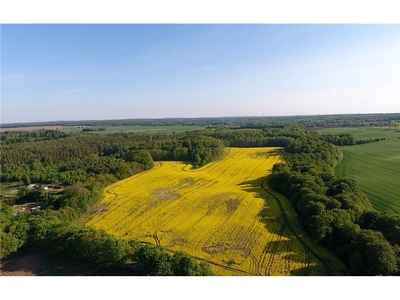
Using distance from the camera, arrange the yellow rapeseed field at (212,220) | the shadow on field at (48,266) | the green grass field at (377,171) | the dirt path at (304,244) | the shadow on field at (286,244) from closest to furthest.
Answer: the dirt path at (304,244) < the shadow on field at (286,244) < the shadow on field at (48,266) < the yellow rapeseed field at (212,220) < the green grass field at (377,171)

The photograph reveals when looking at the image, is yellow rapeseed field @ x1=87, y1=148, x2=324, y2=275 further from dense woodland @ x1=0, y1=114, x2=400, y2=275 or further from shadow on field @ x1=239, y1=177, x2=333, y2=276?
dense woodland @ x1=0, y1=114, x2=400, y2=275

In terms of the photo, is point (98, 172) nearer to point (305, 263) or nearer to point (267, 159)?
point (267, 159)

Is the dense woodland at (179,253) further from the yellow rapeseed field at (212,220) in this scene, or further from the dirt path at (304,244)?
the yellow rapeseed field at (212,220)

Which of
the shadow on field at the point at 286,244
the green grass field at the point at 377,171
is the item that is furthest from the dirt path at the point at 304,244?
the green grass field at the point at 377,171

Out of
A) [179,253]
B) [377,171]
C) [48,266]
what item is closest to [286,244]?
[179,253]

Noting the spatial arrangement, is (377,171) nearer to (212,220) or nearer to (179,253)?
(212,220)

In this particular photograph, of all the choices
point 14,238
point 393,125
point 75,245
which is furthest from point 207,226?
point 393,125

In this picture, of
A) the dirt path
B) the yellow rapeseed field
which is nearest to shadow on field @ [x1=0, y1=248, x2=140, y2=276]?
the yellow rapeseed field
